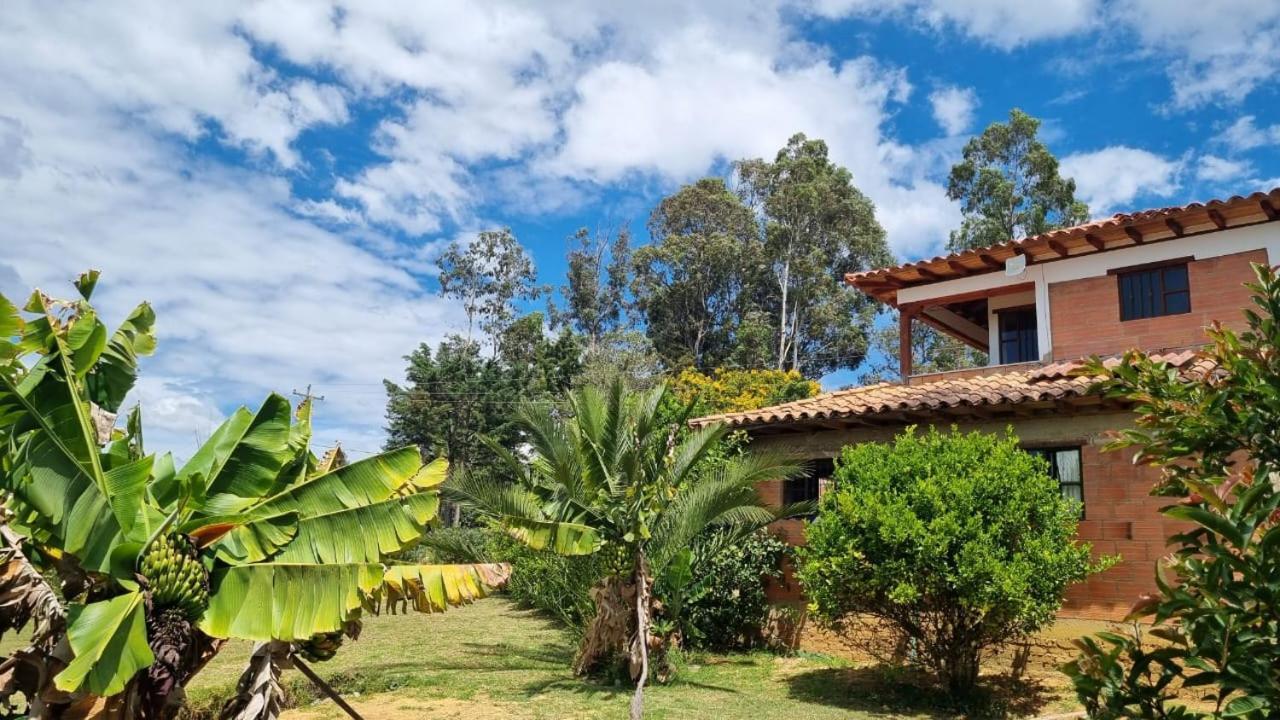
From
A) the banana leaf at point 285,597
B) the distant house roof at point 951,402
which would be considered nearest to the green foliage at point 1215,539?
the banana leaf at point 285,597

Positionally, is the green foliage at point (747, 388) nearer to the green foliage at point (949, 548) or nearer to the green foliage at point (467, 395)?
the green foliage at point (467, 395)

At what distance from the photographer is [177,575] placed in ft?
20.0

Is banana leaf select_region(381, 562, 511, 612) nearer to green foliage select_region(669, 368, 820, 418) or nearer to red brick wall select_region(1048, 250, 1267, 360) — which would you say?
red brick wall select_region(1048, 250, 1267, 360)

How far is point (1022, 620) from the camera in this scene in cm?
920

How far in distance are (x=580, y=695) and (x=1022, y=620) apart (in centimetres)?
515

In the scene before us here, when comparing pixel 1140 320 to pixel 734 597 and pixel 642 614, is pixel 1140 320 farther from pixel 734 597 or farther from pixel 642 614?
pixel 642 614

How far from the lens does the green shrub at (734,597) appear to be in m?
13.3

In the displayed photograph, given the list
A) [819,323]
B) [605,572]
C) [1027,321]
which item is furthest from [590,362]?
[605,572]

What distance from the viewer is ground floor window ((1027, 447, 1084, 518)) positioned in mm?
11164

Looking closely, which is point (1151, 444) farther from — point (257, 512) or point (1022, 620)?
point (1022, 620)

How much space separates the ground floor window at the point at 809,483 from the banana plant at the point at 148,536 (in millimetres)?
7385

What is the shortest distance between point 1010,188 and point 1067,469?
25198mm

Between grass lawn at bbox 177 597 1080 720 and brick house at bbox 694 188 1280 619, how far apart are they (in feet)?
6.90

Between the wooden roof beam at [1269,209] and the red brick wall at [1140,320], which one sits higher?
the wooden roof beam at [1269,209]
